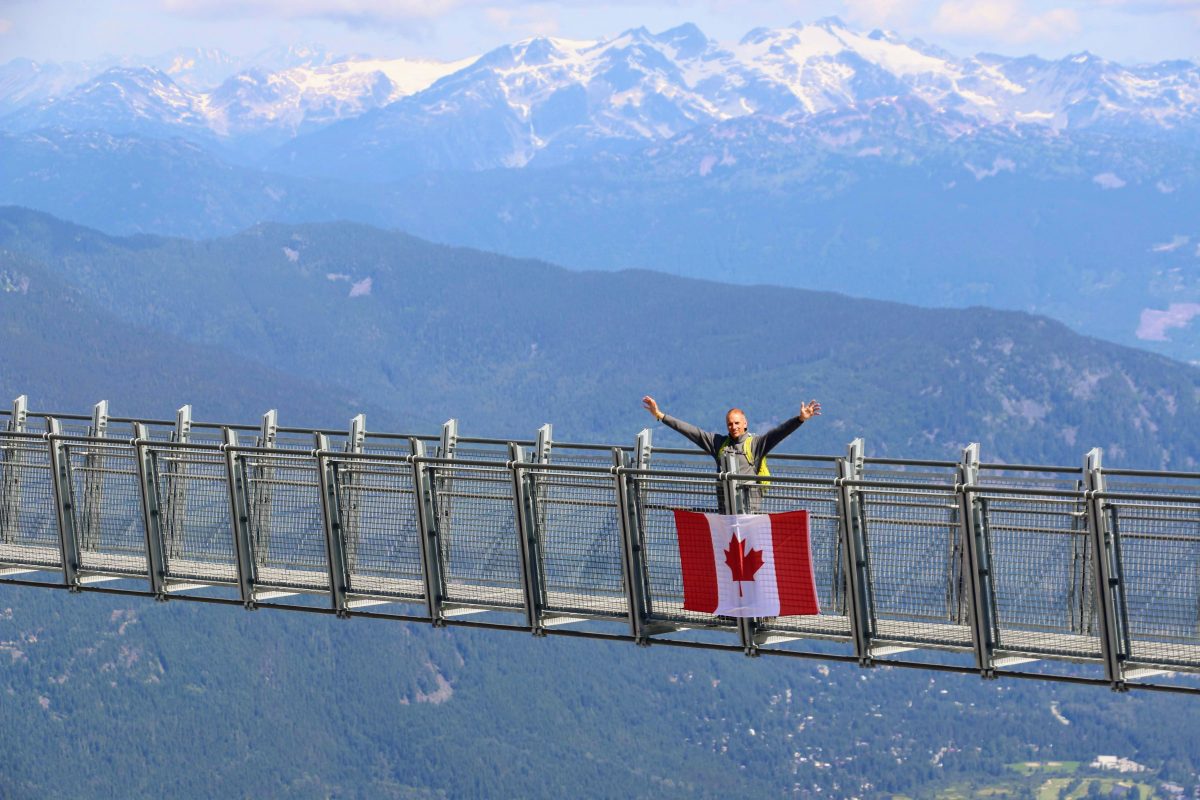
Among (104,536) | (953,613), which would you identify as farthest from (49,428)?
(953,613)

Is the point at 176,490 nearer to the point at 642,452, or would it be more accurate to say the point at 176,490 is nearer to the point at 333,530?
the point at 333,530

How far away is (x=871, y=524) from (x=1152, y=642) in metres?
3.35

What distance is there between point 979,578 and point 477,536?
23.3ft

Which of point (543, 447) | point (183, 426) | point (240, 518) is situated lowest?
point (240, 518)

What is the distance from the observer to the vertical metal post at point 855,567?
2583cm

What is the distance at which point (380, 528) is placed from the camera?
99.6 feet

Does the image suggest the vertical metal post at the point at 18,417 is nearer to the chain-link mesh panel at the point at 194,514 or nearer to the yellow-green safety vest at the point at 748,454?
the chain-link mesh panel at the point at 194,514

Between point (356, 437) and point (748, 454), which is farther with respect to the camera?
point (356, 437)

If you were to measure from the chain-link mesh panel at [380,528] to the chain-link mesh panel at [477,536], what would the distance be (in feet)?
1.44

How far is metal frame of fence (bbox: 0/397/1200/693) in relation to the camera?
80.6 feet

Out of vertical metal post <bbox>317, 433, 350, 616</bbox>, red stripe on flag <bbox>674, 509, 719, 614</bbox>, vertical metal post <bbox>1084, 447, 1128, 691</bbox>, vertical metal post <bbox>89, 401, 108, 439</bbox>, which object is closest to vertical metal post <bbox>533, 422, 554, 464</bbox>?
vertical metal post <bbox>317, 433, 350, 616</bbox>

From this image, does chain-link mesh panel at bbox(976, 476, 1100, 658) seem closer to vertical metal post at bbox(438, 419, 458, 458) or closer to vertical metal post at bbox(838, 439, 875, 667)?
vertical metal post at bbox(838, 439, 875, 667)

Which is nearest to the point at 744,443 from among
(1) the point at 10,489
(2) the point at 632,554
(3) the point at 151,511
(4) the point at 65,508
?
(2) the point at 632,554

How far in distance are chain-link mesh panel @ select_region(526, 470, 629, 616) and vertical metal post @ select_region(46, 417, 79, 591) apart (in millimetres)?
7969
